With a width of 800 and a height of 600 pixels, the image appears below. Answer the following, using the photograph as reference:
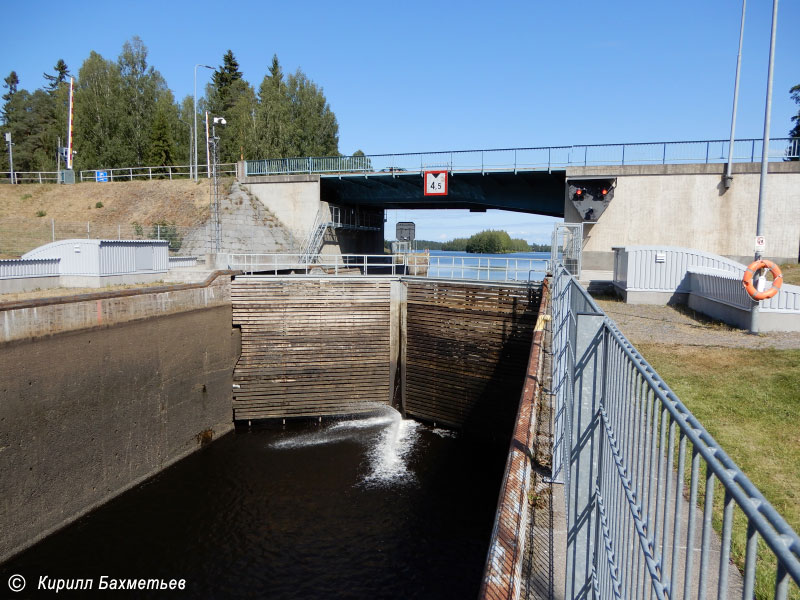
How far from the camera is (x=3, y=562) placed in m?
10.3

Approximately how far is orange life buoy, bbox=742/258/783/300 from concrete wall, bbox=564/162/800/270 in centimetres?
1025

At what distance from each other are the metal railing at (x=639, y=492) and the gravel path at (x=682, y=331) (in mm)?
8822

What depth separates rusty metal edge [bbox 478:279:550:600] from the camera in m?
2.49

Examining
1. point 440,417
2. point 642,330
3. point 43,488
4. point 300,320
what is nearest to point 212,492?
point 43,488

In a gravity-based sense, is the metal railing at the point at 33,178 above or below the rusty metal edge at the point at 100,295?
above

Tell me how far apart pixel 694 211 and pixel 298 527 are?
18.9 m

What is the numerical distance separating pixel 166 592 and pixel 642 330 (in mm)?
11635

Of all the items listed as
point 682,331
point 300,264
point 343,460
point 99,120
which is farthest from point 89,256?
point 99,120

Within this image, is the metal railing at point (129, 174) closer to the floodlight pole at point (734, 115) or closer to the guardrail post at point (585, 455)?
the floodlight pole at point (734, 115)

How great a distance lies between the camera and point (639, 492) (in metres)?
2.06

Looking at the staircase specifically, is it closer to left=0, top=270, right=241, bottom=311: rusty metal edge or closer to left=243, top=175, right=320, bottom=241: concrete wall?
left=243, top=175, right=320, bottom=241: concrete wall

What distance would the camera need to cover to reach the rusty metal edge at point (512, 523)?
8.16ft

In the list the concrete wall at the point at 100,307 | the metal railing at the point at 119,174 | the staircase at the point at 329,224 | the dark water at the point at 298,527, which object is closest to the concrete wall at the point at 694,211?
the dark water at the point at 298,527

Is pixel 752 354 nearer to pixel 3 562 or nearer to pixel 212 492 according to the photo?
pixel 212 492
